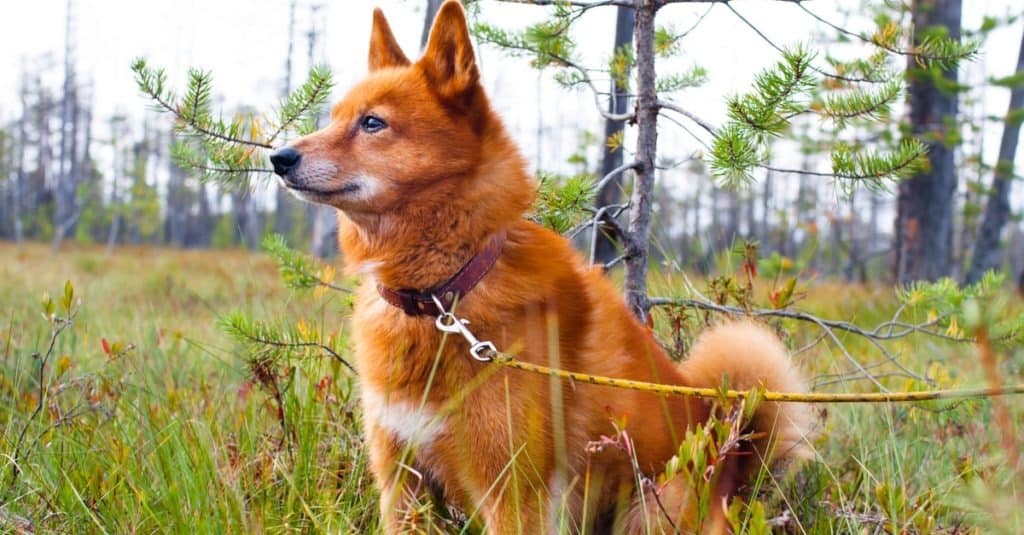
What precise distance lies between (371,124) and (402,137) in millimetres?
126

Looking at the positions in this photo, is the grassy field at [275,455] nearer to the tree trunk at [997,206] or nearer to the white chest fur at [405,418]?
the white chest fur at [405,418]

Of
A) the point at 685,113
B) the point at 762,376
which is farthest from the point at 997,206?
the point at 762,376

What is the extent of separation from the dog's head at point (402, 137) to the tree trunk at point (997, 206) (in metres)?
11.0

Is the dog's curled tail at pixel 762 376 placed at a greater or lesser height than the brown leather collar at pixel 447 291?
lesser

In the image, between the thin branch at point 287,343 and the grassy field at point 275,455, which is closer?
the grassy field at point 275,455

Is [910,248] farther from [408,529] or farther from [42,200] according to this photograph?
[42,200]

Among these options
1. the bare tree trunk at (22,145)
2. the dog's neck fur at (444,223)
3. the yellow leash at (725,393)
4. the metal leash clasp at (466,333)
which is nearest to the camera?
the yellow leash at (725,393)

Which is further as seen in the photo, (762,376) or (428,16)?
(428,16)

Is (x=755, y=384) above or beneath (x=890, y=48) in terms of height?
beneath

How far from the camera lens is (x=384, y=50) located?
2.58 m

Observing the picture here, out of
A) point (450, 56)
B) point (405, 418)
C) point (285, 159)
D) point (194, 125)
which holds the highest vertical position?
point (450, 56)

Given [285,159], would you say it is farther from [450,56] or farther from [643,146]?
[643,146]

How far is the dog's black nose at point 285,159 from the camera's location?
211 cm

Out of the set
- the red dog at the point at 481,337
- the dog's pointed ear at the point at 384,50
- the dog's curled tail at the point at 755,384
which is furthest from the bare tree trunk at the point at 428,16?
the dog's curled tail at the point at 755,384
